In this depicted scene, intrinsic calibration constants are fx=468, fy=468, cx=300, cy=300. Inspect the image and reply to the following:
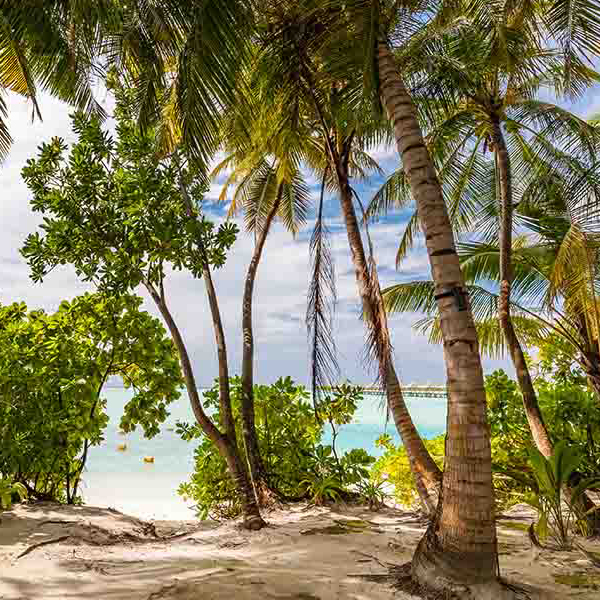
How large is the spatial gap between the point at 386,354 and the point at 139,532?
3047 mm

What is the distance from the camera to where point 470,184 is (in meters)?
7.18

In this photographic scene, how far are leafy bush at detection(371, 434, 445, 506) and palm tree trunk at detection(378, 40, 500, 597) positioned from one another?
4.06 meters

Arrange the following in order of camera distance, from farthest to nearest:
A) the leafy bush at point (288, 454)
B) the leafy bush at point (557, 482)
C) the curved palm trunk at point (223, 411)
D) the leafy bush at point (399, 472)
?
the leafy bush at point (399, 472) → the leafy bush at point (288, 454) → the curved palm trunk at point (223, 411) → the leafy bush at point (557, 482)

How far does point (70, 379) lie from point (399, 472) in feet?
15.7

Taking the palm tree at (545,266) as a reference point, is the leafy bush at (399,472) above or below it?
below

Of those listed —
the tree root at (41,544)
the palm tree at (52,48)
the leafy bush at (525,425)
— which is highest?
the palm tree at (52,48)

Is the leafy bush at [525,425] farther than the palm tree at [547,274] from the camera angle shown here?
Yes

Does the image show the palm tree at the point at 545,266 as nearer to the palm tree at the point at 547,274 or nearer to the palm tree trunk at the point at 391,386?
the palm tree at the point at 547,274

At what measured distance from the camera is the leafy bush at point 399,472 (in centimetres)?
695

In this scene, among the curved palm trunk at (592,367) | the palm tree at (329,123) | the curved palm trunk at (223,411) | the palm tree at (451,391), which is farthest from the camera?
the curved palm trunk at (592,367)

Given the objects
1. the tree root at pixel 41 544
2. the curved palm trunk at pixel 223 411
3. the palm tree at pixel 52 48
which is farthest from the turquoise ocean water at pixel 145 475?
the palm tree at pixel 52 48

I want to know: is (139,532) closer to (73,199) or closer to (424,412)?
(73,199)

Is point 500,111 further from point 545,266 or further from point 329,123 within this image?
point 545,266

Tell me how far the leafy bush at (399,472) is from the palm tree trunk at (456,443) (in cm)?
406
